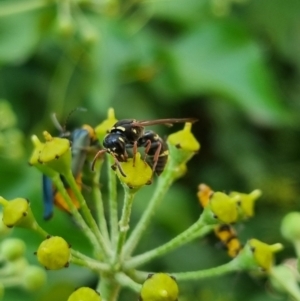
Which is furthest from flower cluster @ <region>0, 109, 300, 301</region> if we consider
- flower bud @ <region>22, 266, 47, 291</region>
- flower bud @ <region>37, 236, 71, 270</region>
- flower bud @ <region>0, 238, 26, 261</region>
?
flower bud @ <region>22, 266, 47, 291</region>

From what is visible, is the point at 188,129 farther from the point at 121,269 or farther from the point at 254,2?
the point at 254,2

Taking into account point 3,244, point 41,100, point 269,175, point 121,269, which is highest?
point 121,269

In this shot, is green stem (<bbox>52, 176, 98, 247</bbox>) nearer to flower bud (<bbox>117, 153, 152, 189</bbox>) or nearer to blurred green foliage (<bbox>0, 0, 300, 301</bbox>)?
flower bud (<bbox>117, 153, 152, 189</bbox>)

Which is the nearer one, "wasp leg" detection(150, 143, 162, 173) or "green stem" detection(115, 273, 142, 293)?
"green stem" detection(115, 273, 142, 293)

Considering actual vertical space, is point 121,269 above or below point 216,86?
above

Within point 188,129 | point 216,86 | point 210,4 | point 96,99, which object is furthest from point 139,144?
point 210,4

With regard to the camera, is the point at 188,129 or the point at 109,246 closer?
the point at 109,246
